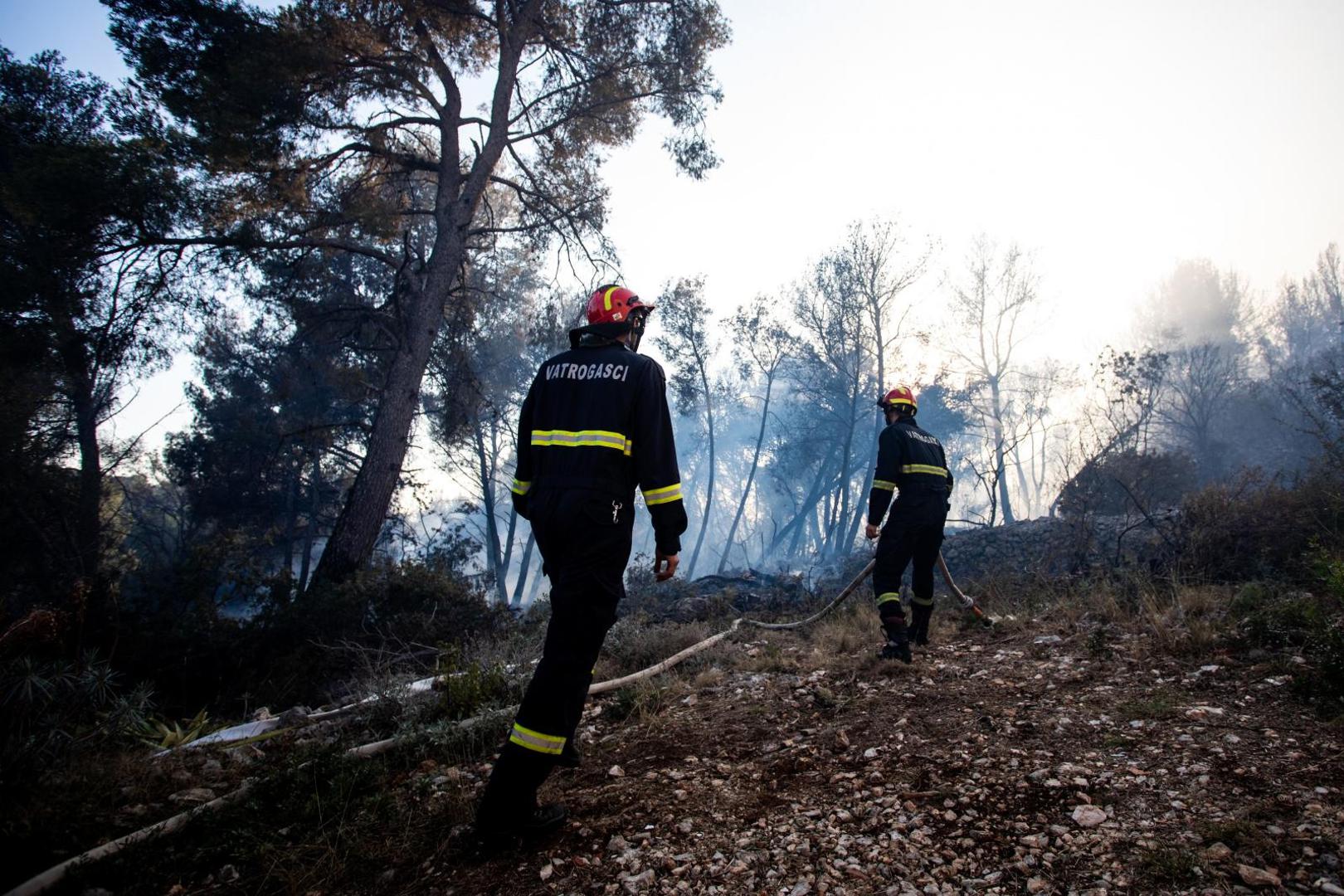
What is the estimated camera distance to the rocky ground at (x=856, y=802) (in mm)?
2135

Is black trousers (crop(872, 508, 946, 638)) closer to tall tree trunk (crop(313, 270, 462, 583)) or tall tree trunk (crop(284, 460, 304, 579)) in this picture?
tall tree trunk (crop(313, 270, 462, 583))

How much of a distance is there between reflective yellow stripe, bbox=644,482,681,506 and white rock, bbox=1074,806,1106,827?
1972 mm

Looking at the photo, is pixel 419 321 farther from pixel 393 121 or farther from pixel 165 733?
pixel 165 733

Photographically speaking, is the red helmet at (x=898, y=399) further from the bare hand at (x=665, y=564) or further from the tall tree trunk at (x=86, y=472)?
the tall tree trunk at (x=86, y=472)

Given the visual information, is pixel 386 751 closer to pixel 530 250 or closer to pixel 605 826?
pixel 605 826

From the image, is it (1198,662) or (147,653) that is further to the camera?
(147,653)

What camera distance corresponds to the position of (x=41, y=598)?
828 centimetres

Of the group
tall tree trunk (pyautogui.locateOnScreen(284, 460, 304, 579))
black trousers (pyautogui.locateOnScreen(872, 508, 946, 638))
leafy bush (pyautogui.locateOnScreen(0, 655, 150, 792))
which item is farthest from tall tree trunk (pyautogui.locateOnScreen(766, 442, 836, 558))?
leafy bush (pyautogui.locateOnScreen(0, 655, 150, 792))

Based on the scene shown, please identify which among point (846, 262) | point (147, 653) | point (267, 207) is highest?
point (846, 262)

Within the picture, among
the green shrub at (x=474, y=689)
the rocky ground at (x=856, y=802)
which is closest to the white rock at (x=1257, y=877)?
the rocky ground at (x=856, y=802)

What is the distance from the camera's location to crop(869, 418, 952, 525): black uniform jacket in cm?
543

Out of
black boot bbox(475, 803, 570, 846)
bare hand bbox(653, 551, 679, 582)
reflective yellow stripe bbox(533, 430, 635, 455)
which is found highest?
reflective yellow stripe bbox(533, 430, 635, 455)

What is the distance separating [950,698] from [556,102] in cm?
1155

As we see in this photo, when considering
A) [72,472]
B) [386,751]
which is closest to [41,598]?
[72,472]
